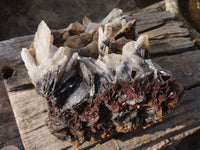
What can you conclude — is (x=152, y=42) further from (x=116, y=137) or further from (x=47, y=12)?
(x=47, y=12)

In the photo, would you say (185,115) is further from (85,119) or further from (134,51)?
(85,119)

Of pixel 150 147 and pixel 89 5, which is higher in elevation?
pixel 89 5

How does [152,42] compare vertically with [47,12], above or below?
below

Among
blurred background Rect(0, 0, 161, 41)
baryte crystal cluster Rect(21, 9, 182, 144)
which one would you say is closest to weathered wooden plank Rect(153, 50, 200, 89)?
baryte crystal cluster Rect(21, 9, 182, 144)

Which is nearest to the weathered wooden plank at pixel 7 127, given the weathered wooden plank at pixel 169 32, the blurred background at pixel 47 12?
the blurred background at pixel 47 12

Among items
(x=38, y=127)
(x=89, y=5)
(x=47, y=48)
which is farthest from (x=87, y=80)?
(x=89, y=5)

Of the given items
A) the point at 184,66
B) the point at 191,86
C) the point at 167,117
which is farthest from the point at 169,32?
the point at 167,117

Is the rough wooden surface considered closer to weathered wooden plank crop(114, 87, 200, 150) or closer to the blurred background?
weathered wooden plank crop(114, 87, 200, 150)
